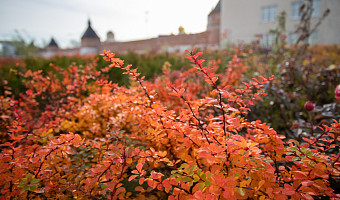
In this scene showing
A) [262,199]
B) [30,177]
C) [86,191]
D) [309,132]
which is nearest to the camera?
[262,199]

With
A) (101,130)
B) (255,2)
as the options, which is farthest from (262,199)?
(255,2)

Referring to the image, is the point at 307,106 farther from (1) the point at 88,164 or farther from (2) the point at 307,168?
(1) the point at 88,164

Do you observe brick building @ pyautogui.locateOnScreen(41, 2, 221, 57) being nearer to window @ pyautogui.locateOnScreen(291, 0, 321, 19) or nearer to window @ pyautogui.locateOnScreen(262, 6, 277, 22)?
window @ pyautogui.locateOnScreen(262, 6, 277, 22)

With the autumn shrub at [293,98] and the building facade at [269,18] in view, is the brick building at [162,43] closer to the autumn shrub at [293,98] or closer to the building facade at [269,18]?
the autumn shrub at [293,98]

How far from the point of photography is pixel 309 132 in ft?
5.80

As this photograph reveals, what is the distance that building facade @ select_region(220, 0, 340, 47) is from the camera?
14.4m

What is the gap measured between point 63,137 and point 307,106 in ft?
5.16

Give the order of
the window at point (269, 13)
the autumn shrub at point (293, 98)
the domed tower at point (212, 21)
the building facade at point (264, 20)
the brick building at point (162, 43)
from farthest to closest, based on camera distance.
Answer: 1. the window at point (269, 13)
2. the building facade at point (264, 20)
3. the domed tower at point (212, 21)
4. the brick building at point (162, 43)
5. the autumn shrub at point (293, 98)

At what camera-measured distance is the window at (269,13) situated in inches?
634

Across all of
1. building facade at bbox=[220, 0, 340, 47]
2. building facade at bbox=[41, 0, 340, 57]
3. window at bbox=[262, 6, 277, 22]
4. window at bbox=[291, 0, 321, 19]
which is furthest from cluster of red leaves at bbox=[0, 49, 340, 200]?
window at bbox=[262, 6, 277, 22]

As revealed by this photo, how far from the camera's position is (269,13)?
16.3 metres

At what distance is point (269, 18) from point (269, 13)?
406 millimetres

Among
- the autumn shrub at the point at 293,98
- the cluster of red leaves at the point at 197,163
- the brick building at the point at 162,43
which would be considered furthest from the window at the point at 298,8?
the cluster of red leaves at the point at 197,163

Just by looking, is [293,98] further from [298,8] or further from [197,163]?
[298,8]
